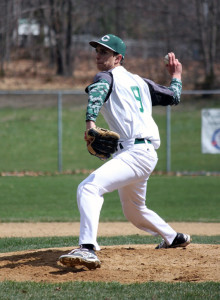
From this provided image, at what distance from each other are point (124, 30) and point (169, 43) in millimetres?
3743

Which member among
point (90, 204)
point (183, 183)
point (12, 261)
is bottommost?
point (183, 183)

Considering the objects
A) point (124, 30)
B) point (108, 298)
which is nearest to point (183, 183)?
point (108, 298)

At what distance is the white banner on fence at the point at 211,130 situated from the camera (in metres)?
15.3

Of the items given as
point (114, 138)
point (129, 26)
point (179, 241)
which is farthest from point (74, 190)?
point (129, 26)

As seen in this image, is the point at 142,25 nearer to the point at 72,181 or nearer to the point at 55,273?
the point at 72,181

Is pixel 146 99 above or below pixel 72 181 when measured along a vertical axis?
above

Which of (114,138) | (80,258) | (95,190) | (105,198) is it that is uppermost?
(114,138)

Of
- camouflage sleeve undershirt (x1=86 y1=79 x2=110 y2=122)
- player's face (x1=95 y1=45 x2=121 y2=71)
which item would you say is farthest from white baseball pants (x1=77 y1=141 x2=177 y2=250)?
player's face (x1=95 y1=45 x2=121 y2=71)

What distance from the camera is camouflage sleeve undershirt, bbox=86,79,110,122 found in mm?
4793

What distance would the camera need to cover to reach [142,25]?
32.8 meters

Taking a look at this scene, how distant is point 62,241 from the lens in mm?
7289

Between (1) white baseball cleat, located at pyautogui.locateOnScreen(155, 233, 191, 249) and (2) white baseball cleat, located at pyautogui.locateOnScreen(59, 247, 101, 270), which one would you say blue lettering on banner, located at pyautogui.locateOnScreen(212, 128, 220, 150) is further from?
(2) white baseball cleat, located at pyautogui.locateOnScreen(59, 247, 101, 270)

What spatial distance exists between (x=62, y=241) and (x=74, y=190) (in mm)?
5486

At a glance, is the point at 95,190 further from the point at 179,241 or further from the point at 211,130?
the point at 211,130
